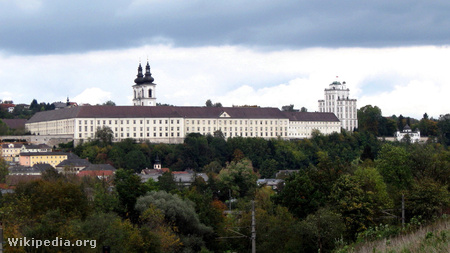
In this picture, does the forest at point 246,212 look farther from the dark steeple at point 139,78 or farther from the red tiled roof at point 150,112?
the dark steeple at point 139,78

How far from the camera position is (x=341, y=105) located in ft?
474

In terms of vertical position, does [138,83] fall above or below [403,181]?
above

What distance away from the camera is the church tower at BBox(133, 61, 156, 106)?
125000mm

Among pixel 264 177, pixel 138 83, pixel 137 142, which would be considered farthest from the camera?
pixel 138 83

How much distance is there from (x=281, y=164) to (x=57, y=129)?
1377 inches

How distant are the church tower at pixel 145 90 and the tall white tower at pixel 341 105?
1457 inches

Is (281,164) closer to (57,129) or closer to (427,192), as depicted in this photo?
(57,129)

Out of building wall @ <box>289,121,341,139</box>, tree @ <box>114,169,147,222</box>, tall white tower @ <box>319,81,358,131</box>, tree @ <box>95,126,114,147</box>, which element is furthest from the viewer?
tall white tower @ <box>319,81,358,131</box>

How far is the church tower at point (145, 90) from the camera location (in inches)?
4921

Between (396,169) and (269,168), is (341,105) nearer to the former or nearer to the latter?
(269,168)

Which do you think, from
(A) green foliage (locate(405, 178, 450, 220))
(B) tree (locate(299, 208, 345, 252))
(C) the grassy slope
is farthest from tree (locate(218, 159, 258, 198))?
(C) the grassy slope

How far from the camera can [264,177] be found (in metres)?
99.8

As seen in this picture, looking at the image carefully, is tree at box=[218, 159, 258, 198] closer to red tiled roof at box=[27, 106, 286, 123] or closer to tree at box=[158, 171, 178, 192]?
tree at box=[158, 171, 178, 192]

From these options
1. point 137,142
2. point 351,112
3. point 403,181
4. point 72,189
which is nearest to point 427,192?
point 403,181
